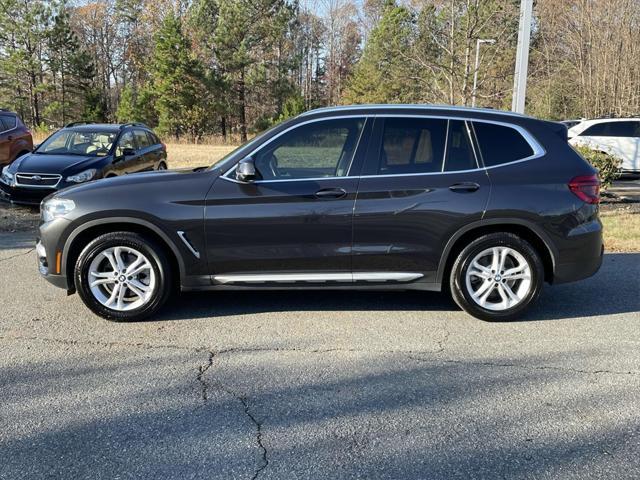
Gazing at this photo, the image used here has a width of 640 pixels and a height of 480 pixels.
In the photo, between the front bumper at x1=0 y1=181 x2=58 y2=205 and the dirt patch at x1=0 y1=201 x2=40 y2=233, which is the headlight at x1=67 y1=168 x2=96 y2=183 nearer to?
the front bumper at x1=0 y1=181 x2=58 y2=205

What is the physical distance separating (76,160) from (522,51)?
7.94m

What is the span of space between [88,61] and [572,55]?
38560mm

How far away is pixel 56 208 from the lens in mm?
4691

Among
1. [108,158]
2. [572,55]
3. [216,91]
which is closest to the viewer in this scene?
[108,158]

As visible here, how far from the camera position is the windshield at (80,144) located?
34.9 ft

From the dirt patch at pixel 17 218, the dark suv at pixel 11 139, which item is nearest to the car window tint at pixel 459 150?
the dirt patch at pixel 17 218

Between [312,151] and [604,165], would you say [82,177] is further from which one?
[604,165]

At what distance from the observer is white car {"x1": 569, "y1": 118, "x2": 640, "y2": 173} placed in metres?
15.7

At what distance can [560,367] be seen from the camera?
3932 mm

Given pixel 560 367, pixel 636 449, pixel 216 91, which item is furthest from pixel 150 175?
pixel 216 91

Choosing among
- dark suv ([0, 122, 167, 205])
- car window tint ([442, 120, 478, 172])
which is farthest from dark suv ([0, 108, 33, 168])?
car window tint ([442, 120, 478, 172])

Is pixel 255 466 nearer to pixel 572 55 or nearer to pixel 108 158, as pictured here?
pixel 108 158

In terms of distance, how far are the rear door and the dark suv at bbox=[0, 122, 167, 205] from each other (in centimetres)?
673

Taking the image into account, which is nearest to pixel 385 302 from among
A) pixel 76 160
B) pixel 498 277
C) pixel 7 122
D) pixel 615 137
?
pixel 498 277
